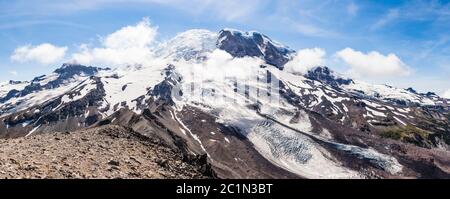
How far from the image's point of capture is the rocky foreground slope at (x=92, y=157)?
122ft

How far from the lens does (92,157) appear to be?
4184 cm

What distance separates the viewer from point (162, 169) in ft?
137

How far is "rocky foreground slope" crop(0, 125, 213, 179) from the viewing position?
37156mm

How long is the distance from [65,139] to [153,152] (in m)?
8.58

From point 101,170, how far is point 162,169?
5.22 m
